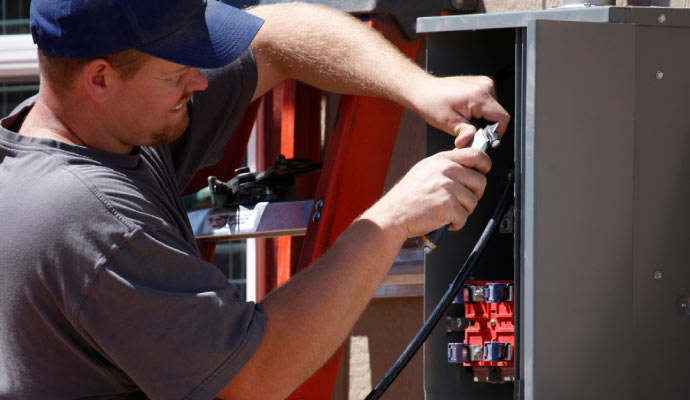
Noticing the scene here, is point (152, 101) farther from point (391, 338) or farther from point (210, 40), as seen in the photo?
point (391, 338)

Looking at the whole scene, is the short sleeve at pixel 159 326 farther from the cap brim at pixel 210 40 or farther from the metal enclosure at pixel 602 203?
the metal enclosure at pixel 602 203

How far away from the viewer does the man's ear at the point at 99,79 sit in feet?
5.16

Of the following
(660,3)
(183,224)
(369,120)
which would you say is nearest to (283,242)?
(369,120)

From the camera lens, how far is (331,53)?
2.05 metres

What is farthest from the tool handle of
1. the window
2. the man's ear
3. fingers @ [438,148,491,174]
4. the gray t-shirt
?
the window

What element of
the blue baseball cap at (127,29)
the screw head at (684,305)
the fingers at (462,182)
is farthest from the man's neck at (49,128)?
the screw head at (684,305)

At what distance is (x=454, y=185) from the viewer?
1.62 meters

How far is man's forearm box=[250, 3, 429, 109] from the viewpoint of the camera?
194 cm

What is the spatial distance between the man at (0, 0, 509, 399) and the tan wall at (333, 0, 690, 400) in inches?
35.7

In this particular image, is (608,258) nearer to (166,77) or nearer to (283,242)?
(166,77)

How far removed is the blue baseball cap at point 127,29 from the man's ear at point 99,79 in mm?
23

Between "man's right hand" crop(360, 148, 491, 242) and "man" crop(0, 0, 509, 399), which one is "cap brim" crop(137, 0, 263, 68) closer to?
"man" crop(0, 0, 509, 399)

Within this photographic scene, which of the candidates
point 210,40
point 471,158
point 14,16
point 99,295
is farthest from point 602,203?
point 14,16

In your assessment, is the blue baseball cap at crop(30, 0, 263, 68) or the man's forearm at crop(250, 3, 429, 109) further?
the man's forearm at crop(250, 3, 429, 109)
